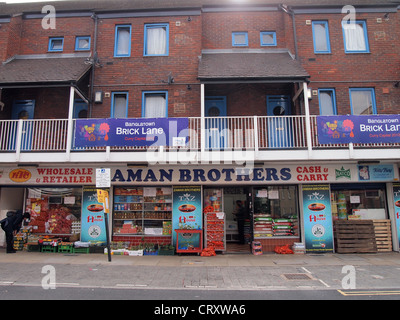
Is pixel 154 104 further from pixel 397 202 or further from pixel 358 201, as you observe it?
pixel 397 202

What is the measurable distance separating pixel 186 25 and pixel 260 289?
1005 centimetres

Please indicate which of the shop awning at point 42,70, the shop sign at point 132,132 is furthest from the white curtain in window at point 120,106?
the shop sign at point 132,132

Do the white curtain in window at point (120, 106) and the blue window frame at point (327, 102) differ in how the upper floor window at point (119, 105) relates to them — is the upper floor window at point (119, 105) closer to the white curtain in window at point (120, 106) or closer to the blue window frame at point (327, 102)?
the white curtain in window at point (120, 106)

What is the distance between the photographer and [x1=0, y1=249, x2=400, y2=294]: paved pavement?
6402 mm

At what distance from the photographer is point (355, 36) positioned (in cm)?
1121

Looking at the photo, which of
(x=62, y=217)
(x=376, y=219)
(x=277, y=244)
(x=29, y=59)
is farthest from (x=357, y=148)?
(x=29, y=59)

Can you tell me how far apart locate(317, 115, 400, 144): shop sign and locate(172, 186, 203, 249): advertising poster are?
4.71m

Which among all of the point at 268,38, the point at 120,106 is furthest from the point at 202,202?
the point at 268,38

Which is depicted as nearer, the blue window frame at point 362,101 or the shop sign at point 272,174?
the shop sign at point 272,174

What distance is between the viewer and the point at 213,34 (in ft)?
38.8

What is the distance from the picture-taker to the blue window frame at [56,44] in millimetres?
11980

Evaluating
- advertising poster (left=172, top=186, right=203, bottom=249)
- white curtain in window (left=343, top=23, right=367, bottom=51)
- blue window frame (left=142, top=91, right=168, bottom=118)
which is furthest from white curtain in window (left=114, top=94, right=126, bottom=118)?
white curtain in window (left=343, top=23, right=367, bottom=51)

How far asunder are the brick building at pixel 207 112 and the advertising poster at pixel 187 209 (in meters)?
0.07

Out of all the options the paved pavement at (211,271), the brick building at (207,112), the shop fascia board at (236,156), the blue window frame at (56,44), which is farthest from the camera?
the blue window frame at (56,44)
